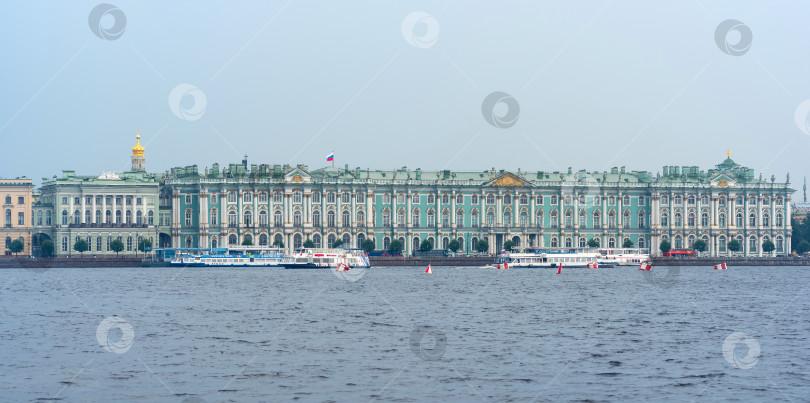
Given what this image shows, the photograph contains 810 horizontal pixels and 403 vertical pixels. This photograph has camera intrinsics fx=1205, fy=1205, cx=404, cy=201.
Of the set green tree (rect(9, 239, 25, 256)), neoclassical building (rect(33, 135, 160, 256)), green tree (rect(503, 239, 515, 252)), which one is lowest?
green tree (rect(503, 239, 515, 252))

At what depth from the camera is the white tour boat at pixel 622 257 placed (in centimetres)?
10012

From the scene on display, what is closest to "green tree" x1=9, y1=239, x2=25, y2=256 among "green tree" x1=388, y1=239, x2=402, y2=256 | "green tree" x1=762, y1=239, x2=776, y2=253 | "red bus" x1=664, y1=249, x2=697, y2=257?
"green tree" x1=388, y1=239, x2=402, y2=256

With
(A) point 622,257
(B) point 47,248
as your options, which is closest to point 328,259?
(A) point 622,257

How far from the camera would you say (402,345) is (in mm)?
33656

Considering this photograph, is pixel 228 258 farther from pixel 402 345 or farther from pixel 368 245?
pixel 402 345

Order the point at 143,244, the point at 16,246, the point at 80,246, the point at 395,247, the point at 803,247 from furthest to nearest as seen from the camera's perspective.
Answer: the point at 803,247 < the point at 143,244 < the point at 16,246 < the point at 395,247 < the point at 80,246

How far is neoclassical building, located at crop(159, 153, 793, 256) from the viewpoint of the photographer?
356 feet

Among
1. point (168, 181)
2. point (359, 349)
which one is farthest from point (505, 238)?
point (359, 349)

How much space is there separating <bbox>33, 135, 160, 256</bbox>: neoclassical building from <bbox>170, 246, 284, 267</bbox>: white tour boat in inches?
479

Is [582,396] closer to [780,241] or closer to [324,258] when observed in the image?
[324,258]

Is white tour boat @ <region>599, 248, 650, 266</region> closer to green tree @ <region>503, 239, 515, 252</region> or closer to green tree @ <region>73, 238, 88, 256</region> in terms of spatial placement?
green tree @ <region>503, 239, 515, 252</region>

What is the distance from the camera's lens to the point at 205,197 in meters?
108

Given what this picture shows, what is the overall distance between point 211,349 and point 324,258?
61.1 meters

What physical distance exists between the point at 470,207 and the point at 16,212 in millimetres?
41544
